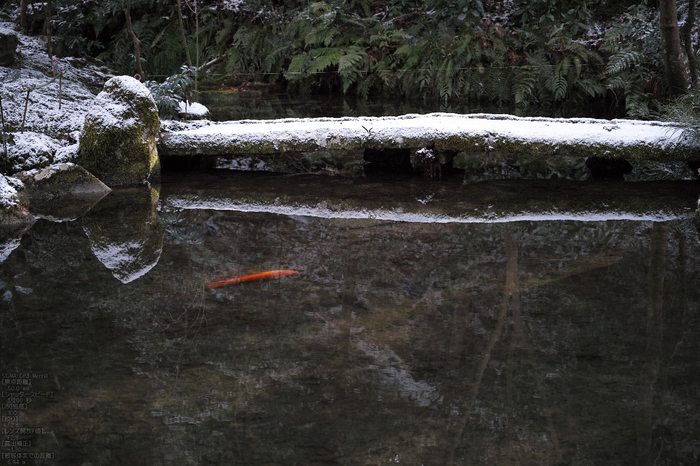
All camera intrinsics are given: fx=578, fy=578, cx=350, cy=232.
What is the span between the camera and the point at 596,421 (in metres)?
2.52

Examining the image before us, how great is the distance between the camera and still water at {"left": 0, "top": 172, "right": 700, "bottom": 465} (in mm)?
2436

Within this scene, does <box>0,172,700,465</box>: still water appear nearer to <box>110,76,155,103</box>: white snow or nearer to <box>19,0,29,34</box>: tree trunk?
<box>110,76,155,103</box>: white snow

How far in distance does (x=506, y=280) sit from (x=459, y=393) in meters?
1.47

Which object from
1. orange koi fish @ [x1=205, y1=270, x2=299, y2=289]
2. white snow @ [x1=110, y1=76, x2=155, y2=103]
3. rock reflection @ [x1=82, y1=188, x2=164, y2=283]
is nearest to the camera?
orange koi fish @ [x1=205, y1=270, x2=299, y2=289]

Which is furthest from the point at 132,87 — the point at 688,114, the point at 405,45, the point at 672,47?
the point at 672,47

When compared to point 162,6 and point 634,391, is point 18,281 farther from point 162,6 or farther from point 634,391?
point 162,6

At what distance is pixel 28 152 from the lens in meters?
6.61

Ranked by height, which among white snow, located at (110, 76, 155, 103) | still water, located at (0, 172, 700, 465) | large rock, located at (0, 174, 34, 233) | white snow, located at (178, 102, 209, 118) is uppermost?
white snow, located at (110, 76, 155, 103)

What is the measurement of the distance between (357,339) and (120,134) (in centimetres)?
462

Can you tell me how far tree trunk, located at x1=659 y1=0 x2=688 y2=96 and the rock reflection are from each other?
21.4ft

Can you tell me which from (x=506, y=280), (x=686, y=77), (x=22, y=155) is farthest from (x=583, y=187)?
(x=22, y=155)

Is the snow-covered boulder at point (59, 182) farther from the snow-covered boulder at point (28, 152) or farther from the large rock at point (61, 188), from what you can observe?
the snow-covered boulder at point (28, 152)

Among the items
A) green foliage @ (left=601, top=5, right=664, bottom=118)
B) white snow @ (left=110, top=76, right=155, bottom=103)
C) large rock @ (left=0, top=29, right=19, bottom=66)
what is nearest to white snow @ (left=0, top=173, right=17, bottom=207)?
white snow @ (left=110, top=76, right=155, bottom=103)

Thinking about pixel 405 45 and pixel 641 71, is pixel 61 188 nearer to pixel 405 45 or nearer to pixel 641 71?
pixel 405 45
